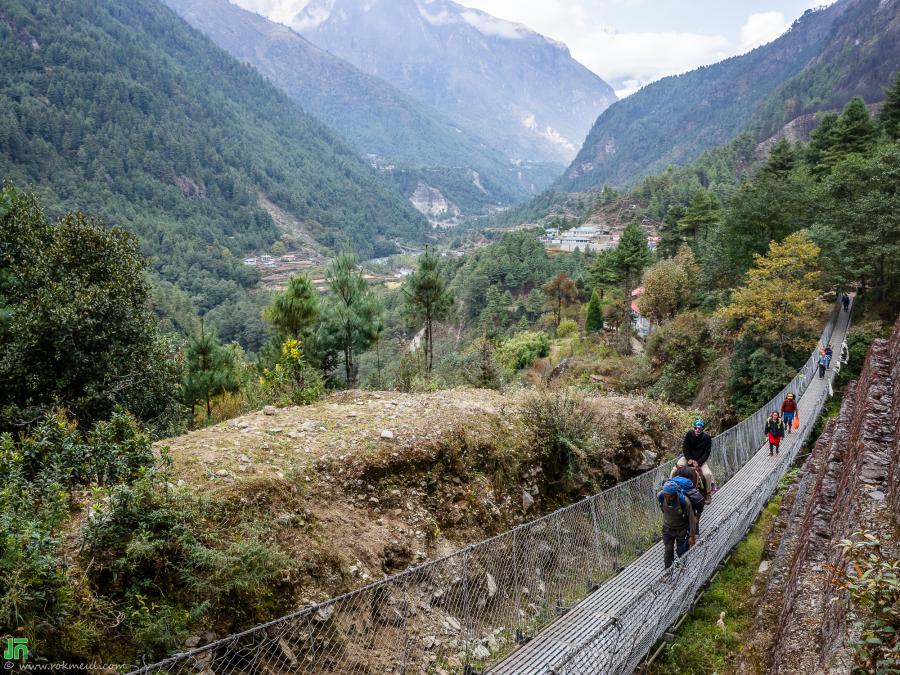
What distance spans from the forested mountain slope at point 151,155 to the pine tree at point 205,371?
283ft

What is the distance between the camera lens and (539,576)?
6305 mm

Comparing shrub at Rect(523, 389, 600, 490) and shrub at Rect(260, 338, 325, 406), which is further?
shrub at Rect(260, 338, 325, 406)

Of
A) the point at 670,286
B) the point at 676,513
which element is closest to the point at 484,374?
the point at 676,513

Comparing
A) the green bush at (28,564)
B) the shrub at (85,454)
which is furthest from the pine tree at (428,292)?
the green bush at (28,564)

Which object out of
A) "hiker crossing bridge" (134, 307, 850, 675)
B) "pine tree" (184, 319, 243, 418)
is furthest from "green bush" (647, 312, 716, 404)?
"pine tree" (184, 319, 243, 418)

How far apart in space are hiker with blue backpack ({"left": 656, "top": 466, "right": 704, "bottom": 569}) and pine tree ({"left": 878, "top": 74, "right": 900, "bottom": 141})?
1520 inches

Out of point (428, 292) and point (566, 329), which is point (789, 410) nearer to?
point (428, 292)

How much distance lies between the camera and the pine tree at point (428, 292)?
1844 centimetres

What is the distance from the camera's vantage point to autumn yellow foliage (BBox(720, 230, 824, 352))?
1911cm

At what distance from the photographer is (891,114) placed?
111 feet

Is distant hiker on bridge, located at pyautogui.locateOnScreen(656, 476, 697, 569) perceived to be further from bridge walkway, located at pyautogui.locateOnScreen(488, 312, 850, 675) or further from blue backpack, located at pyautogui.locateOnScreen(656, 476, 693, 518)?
bridge walkway, located at pyautogui.locateOnScreen(488, 312, 850, 675)

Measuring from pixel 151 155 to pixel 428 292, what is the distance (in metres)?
147

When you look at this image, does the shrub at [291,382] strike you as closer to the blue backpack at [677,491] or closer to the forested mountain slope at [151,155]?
the blue backpack at [677,491]

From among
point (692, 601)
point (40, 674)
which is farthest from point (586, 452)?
point (40, 674)
